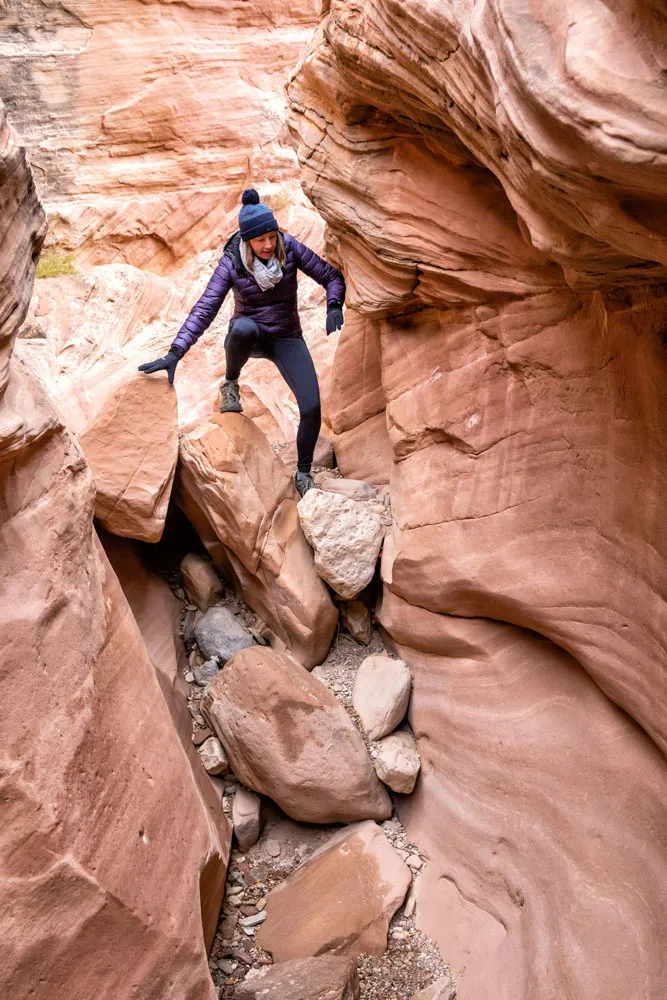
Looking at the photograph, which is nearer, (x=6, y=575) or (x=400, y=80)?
(x=6, y=575)

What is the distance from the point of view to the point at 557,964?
3.89 m

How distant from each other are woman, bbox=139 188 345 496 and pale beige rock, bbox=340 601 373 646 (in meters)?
0.88

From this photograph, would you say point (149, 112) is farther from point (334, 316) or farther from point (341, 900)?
point (341, 900)

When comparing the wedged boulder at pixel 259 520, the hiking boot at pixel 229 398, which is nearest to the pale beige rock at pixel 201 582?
the wedged boulder at pixel 259 520

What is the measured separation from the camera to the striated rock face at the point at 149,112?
8562 mm

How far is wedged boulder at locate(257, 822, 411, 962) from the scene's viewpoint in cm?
454

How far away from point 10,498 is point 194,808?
6.39 ft

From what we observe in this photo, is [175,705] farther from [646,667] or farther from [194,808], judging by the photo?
[646,667]

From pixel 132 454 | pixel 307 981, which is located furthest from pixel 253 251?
pixel 307 981

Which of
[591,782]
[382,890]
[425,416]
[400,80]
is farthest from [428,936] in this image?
[400,80]

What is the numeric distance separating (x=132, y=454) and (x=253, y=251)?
1479mm

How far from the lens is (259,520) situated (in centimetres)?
544

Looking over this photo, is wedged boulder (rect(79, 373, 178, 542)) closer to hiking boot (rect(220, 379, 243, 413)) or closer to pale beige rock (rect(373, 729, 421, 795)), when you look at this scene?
hiking boot (rect(220, 379, 243, 413))

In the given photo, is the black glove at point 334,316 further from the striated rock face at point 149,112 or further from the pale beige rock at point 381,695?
the striated rock face at point 149,112
